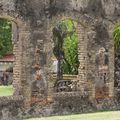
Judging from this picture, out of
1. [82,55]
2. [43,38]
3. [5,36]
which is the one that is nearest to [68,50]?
[82,55]

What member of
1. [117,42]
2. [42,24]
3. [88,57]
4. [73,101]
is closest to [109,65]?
[88,57]

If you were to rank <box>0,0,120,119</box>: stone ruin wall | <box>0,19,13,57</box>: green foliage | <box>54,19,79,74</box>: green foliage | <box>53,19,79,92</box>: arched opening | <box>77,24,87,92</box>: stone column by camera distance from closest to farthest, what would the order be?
<box>0,0,120,119</box>: stone ruin wall, <box>77,24,87,92</box>: stone column, <box>53,19,79,92</box>: arched opening, <box>54,19,79,74</box>: green foliage, <box>0,19,13,57</box>: green foliage

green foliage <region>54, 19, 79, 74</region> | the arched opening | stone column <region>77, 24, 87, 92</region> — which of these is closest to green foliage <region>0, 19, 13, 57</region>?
the arched opening

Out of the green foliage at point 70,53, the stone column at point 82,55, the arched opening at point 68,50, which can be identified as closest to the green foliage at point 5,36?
the arched opening at point 68,50

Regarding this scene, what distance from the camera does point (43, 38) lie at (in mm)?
14125

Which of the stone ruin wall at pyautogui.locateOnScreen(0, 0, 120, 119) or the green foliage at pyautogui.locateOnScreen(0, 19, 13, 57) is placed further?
the green foliage at pyautogui.locateOnScreen(0, 19, 13, 57)

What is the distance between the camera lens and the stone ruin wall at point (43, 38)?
1375 cm

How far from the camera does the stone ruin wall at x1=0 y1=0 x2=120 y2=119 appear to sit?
13750 mm

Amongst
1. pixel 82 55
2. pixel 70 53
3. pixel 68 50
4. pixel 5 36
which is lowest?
pixel 82 55

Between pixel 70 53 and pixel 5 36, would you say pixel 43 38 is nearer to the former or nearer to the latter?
pixel 70 53

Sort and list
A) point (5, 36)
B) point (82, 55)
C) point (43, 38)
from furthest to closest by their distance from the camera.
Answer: point (5, 36) < point (82, 55) < point (43, 38)

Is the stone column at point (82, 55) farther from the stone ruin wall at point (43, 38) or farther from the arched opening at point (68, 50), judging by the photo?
the arched opening at point (68, 50)

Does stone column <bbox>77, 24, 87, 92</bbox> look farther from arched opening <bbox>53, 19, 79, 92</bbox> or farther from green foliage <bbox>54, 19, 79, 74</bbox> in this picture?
green foliage <bbox>54, 19, 79, 74</bbox>

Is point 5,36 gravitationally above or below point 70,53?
above
